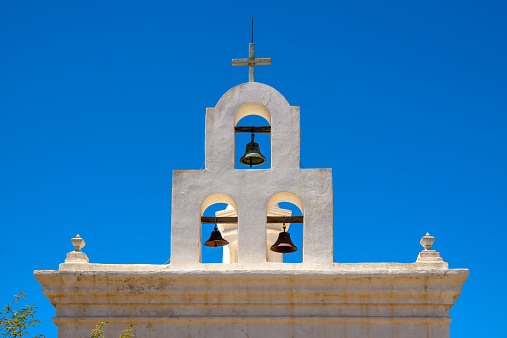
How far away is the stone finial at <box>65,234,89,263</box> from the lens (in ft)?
48.8

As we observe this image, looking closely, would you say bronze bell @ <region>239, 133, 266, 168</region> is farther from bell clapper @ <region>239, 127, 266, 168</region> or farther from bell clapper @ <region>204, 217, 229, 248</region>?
bell clapper @ <region>204, 217, 229, 248</region>

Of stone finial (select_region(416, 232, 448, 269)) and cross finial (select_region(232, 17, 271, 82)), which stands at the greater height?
cross finial (select_region(232, 17, 271, 82))

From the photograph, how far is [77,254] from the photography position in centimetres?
1491

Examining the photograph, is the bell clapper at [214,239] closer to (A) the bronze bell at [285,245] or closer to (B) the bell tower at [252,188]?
(B) the bell tower at [252,188]

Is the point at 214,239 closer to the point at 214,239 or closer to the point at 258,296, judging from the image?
the point at 214,239

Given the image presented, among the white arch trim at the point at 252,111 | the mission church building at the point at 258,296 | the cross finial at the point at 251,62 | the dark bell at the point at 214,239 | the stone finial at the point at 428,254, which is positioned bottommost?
the mission church building at the point at 258,296

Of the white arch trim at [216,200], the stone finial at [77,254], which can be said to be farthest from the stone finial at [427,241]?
the stone finial at [77,254]

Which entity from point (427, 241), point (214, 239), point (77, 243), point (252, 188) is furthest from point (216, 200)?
point (427, 241)

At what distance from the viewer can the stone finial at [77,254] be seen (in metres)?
14.9

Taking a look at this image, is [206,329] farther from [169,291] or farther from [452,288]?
[452,288]

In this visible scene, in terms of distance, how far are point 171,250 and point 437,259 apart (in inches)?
165

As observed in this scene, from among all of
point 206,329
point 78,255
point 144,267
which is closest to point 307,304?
point 206,329

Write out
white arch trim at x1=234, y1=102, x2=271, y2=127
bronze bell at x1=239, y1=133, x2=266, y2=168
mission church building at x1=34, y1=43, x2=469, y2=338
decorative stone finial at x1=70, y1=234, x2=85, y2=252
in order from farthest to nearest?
bronze bell at x1=239, y1=133, x2=266, y2=168 < white arch trim at x1=234, y1=102, x2=271, y2=127 < decorative stone finial at x1=70, y1=234, x2=85, y2=252 < mission church building at x1=34, y1=43, x2=469, y2=338

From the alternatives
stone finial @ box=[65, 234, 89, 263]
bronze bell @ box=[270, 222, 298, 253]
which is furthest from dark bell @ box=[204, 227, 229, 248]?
stone finial @ box=[65, 234, 89, 263]
